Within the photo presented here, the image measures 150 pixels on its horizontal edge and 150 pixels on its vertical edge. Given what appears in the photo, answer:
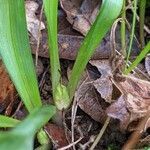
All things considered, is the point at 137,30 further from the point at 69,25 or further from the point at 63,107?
the point at 63,107

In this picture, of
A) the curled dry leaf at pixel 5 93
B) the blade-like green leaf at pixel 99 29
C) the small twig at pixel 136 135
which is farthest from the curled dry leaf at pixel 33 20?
the small twig at pixel 136 135

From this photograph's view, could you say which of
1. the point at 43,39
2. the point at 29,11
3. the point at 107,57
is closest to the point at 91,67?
the point at 107,57

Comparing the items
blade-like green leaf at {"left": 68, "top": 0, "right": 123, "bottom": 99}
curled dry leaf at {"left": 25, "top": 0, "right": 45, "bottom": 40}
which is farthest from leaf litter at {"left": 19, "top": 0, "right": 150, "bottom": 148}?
blade-like green leaf at {"left": 68, "top": 0, "right": 123, "bottom": 99}

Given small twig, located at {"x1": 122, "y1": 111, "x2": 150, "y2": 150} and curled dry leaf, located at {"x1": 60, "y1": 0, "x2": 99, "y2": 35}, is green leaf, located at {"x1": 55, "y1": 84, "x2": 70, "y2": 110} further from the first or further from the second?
curled dry leaf, located at {"x1": 60, "y1": 0, "x2": 99, "y2": 35}

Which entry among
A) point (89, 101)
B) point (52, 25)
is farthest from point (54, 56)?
point (89, 101)

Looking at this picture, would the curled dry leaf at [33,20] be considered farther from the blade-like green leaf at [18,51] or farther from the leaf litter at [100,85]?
the blade-like green leaf at [18,51]

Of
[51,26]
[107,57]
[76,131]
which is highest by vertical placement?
[51,26]
